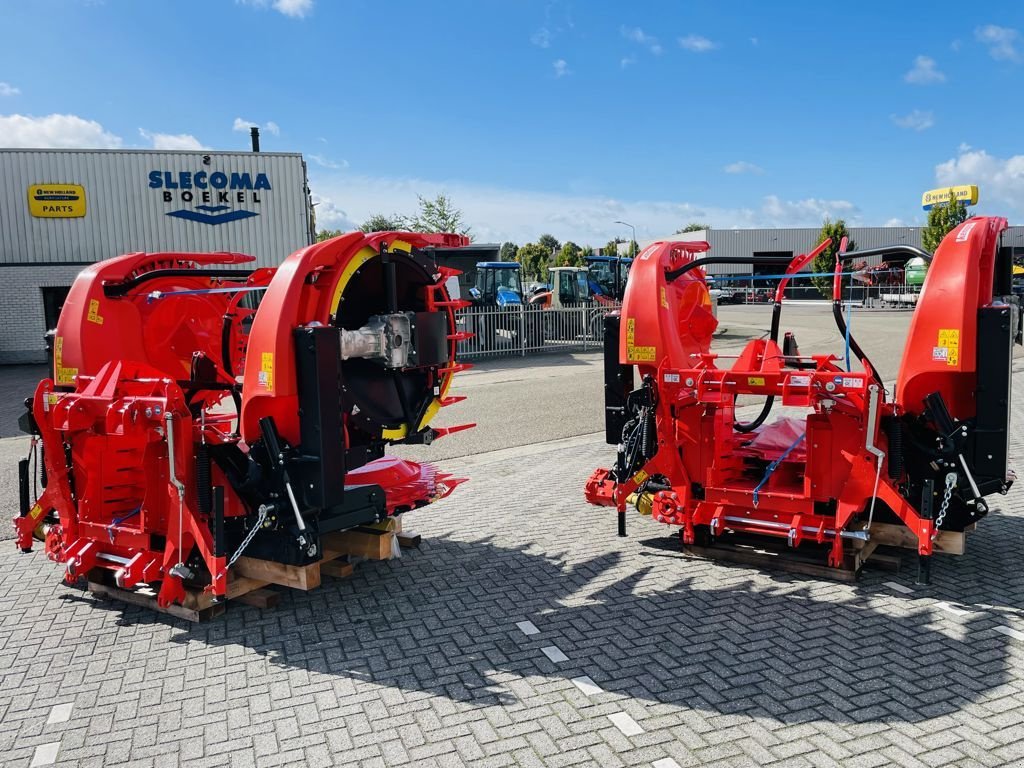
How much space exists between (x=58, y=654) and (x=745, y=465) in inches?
176

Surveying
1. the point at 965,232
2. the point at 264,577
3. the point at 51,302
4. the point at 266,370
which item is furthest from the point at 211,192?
the point at 965,232

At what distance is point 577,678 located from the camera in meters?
3.86

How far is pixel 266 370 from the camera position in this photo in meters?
4.21

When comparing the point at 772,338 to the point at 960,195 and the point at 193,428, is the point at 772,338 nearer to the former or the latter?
the point at 193,428

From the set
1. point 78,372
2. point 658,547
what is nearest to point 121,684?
point 78,372

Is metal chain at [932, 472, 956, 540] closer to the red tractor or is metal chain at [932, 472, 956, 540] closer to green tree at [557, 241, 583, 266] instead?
the red tractor

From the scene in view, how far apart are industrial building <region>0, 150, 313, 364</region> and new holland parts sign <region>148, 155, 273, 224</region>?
0.03 meters

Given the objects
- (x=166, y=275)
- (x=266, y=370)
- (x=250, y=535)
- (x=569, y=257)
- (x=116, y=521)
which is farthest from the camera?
(x=569, y=257)

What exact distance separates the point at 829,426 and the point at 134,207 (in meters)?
20.6

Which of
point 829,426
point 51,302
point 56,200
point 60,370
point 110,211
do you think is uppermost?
point 56,200

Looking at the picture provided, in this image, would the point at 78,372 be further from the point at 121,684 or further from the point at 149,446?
the point at 121,684

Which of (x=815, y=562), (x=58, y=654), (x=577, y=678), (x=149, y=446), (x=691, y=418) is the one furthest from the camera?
(x=691, y=418)

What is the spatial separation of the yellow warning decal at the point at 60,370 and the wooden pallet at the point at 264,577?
127cm

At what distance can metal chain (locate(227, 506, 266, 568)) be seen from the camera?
4344 mm
